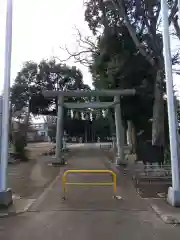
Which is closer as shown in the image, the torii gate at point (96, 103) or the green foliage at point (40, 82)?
the torii gate at point (96, 103)

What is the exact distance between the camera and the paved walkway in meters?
6.36

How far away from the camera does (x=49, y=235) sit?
20.8ft

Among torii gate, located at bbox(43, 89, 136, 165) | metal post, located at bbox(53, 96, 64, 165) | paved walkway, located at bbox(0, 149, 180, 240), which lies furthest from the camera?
metal post, located at bbox(53, 96, 64, 165)

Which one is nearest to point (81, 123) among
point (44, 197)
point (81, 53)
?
point (81, 53)

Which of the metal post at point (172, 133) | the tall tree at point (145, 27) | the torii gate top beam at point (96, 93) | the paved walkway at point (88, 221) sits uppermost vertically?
the tall tree at point (145, 27)

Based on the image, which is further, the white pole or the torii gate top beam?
the torii gate top beam

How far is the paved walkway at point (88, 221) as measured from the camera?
6.36m

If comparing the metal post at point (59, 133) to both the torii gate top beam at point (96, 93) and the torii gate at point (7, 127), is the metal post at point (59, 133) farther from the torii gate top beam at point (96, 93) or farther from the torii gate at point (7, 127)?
the torii gate at point (7, 127)

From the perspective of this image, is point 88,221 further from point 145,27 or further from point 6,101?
point 145,27

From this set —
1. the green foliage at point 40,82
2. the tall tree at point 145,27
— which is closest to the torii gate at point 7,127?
the tall tree at point 145,27

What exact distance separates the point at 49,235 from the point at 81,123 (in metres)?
52.6

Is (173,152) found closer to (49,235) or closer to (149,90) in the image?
(49,235)

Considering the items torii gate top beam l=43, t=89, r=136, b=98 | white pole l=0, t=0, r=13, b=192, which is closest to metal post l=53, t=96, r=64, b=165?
torii gate top beam l=43, t=89, r=136, b=98

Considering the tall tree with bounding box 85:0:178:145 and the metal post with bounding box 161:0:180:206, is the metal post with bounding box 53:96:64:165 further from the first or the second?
the metal post with bounding box 161:0:180:206
